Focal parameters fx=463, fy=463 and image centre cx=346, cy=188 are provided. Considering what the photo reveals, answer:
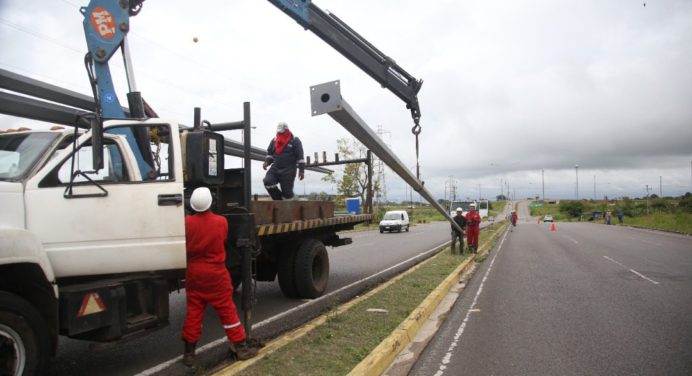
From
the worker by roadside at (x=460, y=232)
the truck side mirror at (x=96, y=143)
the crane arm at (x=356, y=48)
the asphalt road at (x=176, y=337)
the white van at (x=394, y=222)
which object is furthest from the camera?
the white van at (x=394, y=222)

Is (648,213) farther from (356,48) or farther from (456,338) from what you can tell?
(456,338)

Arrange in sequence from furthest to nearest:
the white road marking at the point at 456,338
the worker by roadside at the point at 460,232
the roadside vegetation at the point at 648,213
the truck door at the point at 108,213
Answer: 1. the roadside vegetation at the point at 648,213
2. the worker by roadside at the point at 460,232
3. the white road marking at the point at 456,338
4. the truck door at the point at 108,213

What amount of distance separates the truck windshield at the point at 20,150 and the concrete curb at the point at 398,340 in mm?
3274

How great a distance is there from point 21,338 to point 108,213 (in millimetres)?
1153

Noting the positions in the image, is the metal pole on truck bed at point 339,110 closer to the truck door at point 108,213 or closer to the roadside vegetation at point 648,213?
the truck door at point 108,213

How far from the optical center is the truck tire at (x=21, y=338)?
10.2 feet

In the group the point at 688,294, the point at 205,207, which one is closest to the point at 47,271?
the point at 205,207

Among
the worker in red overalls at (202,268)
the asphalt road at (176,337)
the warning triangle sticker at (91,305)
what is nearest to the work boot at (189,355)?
the worker in red overalls at (202,268)

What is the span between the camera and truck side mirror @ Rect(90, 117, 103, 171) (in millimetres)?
3518

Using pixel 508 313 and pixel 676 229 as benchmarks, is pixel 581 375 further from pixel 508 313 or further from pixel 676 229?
pixel 676 229

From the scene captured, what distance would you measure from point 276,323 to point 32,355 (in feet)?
10.4

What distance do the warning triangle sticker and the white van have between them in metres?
27.3

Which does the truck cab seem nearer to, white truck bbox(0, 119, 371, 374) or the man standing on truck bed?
white truck bbox(0, 119, 371, 374)

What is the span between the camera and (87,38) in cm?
547
